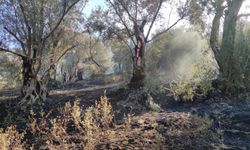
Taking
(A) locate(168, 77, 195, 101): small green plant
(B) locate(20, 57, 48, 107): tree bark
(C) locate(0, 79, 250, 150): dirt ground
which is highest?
(B) locate(20, 57, 48, 107): tree bark

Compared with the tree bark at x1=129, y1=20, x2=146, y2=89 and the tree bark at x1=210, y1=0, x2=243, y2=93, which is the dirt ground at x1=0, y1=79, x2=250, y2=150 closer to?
the tree bark at x1=210, y1=0, x2=243, y2=93

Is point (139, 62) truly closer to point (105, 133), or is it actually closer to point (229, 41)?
point (229, 41)

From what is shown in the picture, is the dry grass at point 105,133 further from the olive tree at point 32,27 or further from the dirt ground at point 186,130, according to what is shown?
the olive tree at point 32,27

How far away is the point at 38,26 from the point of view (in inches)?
385

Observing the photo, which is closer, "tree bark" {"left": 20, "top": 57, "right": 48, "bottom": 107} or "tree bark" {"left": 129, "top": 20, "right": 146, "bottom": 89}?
"tree bark" {"left": 20, "top": 57, "right": 48, "bottom": 107}

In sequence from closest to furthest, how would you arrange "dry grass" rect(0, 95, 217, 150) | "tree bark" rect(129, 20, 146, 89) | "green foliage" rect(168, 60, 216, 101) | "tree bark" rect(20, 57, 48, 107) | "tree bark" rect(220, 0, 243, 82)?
"dry grass" rect(0, 95, 217, 150), "green foliage" rect(168, 60, 216, 101), "tree bark" rect(220, 0, 243, 82), "tree bark" rect(20, 57, 48, 107), "tree bark" rect(129, 20, 146, 89)

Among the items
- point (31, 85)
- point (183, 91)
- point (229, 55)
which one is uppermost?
point (229, 55)

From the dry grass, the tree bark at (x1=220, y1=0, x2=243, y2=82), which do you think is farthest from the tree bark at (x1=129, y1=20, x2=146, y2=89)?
the dry grass

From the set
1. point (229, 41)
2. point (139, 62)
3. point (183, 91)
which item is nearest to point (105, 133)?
point (183, 91)

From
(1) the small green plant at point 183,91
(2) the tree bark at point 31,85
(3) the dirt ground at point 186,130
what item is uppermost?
(2) the tree bark at point 31,85

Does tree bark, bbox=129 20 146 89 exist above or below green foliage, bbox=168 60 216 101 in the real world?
above

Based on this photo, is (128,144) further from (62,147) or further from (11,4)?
(11,4)

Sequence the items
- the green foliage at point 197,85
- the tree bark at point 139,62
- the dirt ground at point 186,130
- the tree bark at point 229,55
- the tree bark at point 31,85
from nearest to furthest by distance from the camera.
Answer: the dirt ground at point 186,130 → the green foliage at point 197,85 → the tree bark at point 229,55 → the tree bark at point 31,85 → the tree bark at point 139,62

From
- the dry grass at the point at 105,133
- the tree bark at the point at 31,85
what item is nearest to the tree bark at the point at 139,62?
the tree bark at the point at 31,85
